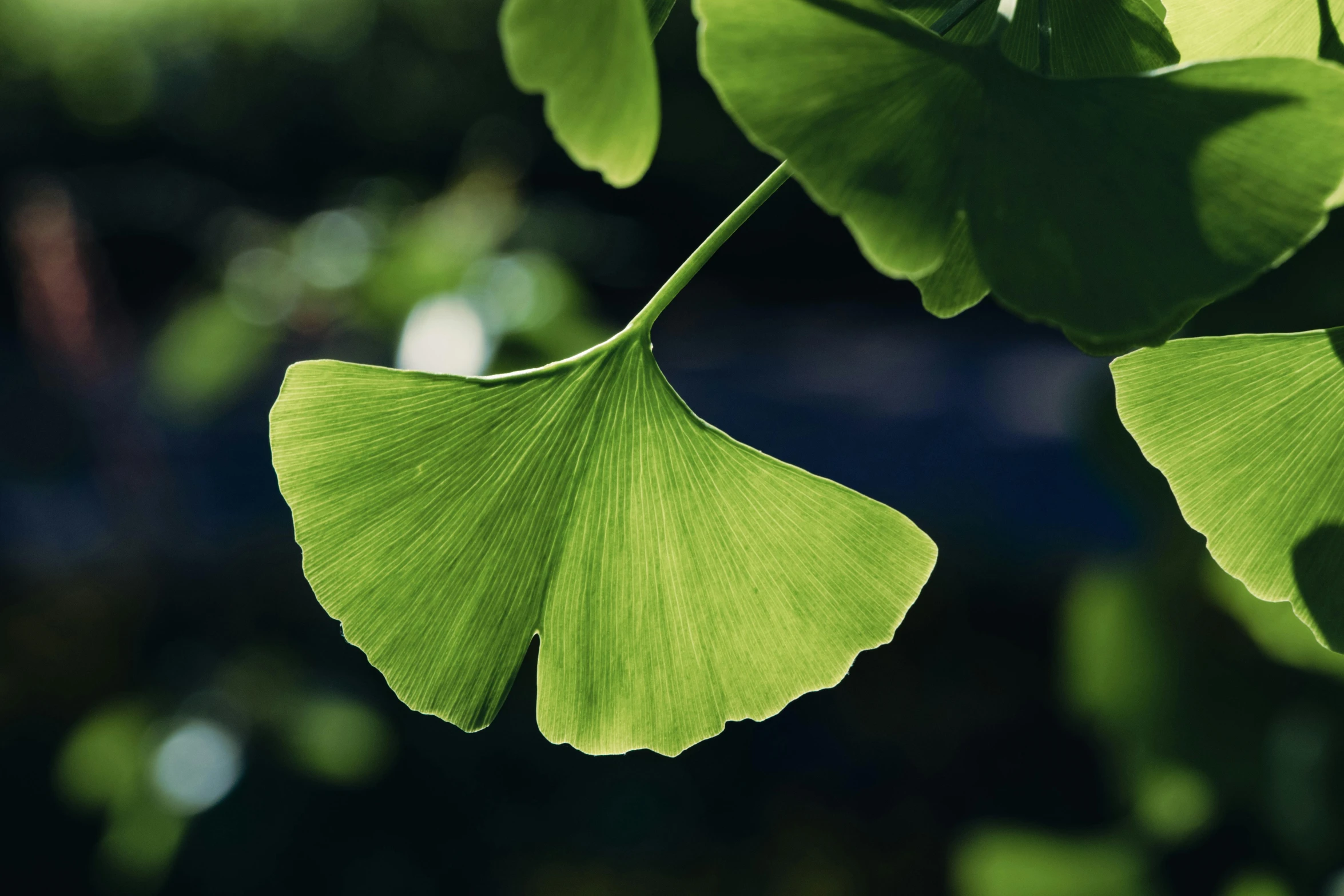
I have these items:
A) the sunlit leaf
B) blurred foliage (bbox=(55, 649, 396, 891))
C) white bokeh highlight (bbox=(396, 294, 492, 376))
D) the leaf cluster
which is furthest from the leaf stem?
blurred foliage (bbox=(55, 649, 396, 891))

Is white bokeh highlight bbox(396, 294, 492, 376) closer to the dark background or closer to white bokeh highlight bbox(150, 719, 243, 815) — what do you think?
the dark background

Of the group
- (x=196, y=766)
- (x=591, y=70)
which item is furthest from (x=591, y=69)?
(x=196, y=766)

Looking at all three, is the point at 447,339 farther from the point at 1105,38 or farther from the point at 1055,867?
the point at 1105,38

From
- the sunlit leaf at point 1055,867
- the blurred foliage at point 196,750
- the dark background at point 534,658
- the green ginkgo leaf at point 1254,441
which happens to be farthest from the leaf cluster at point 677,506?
the blurred foliage at point 196,750

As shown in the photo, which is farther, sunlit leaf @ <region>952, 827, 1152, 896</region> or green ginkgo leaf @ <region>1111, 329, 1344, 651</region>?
sunlit leaf @ <region>952, 827, 1152, 896</region>

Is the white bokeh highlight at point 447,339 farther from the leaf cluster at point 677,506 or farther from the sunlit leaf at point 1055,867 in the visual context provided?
the leaf cluster at point 677,506
